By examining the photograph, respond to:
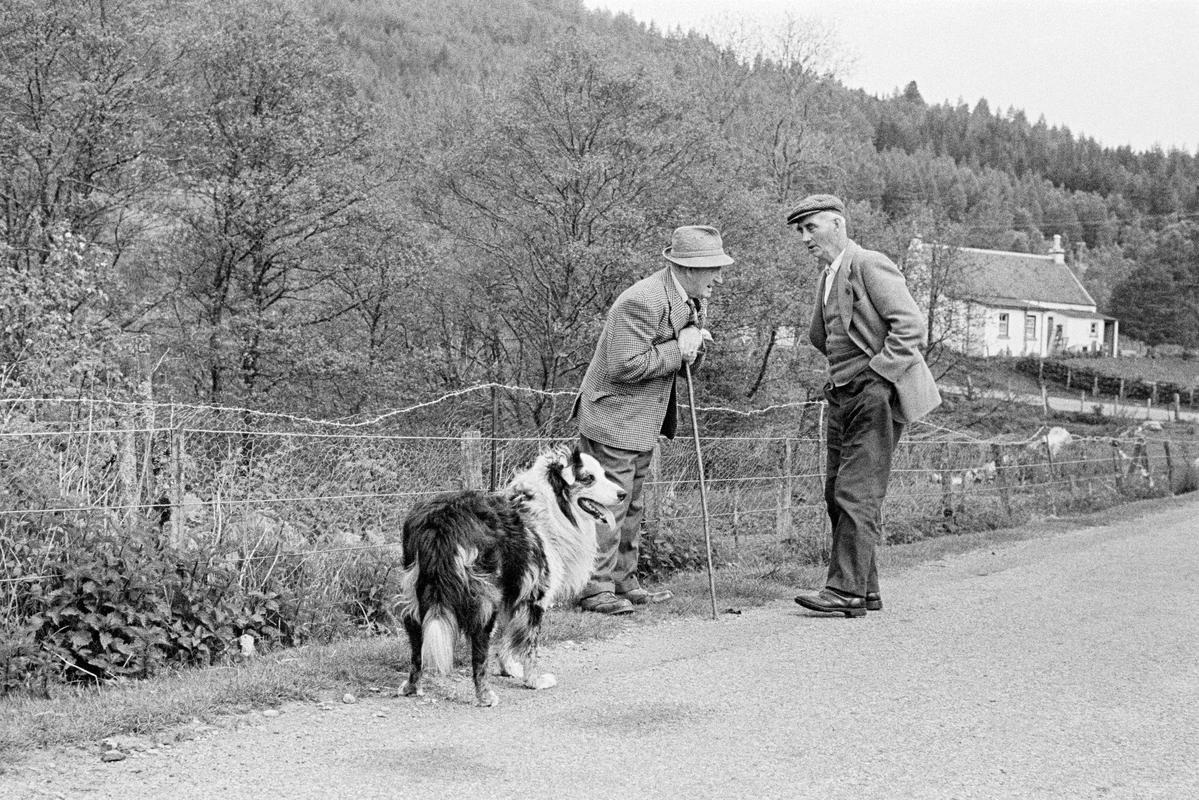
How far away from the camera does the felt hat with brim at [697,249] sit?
7.02 metres

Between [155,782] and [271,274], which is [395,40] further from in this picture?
[155,782]

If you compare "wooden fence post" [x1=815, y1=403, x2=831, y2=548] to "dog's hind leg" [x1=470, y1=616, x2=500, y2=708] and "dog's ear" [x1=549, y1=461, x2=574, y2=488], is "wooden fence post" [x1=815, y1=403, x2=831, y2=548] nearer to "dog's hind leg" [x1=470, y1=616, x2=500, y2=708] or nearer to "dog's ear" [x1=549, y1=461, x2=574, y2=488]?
"dog's ear" [x1=549, y1=461, x2=574, y2=488]

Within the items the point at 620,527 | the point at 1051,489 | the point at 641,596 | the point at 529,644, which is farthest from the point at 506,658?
the point at 1051,489

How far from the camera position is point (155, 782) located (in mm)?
3734

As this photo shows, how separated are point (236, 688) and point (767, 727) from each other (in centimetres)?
220

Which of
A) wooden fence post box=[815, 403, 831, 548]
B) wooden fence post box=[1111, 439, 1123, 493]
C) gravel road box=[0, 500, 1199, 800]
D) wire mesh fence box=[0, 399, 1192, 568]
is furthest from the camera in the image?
wooden fence post box=[1111, 439, 1123, 493]

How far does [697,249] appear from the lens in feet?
23.1

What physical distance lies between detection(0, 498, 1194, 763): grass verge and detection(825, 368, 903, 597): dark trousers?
2.41ft

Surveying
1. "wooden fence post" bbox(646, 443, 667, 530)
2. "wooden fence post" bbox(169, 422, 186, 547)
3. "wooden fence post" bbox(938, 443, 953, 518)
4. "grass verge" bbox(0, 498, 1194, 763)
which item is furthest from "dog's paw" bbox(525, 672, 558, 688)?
"wooden fence post" bbox(938, 443, 953, 518)

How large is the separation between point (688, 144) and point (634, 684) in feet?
83.3

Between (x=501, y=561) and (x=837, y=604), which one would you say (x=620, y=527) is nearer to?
(x=837, y=604)

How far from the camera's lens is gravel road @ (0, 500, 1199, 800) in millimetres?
3801

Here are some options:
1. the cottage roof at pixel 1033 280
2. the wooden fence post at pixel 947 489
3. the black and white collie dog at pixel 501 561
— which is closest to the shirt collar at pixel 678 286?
the black and white collie dog at pixel 501 561

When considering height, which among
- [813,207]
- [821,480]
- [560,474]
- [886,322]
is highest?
[813,207]
